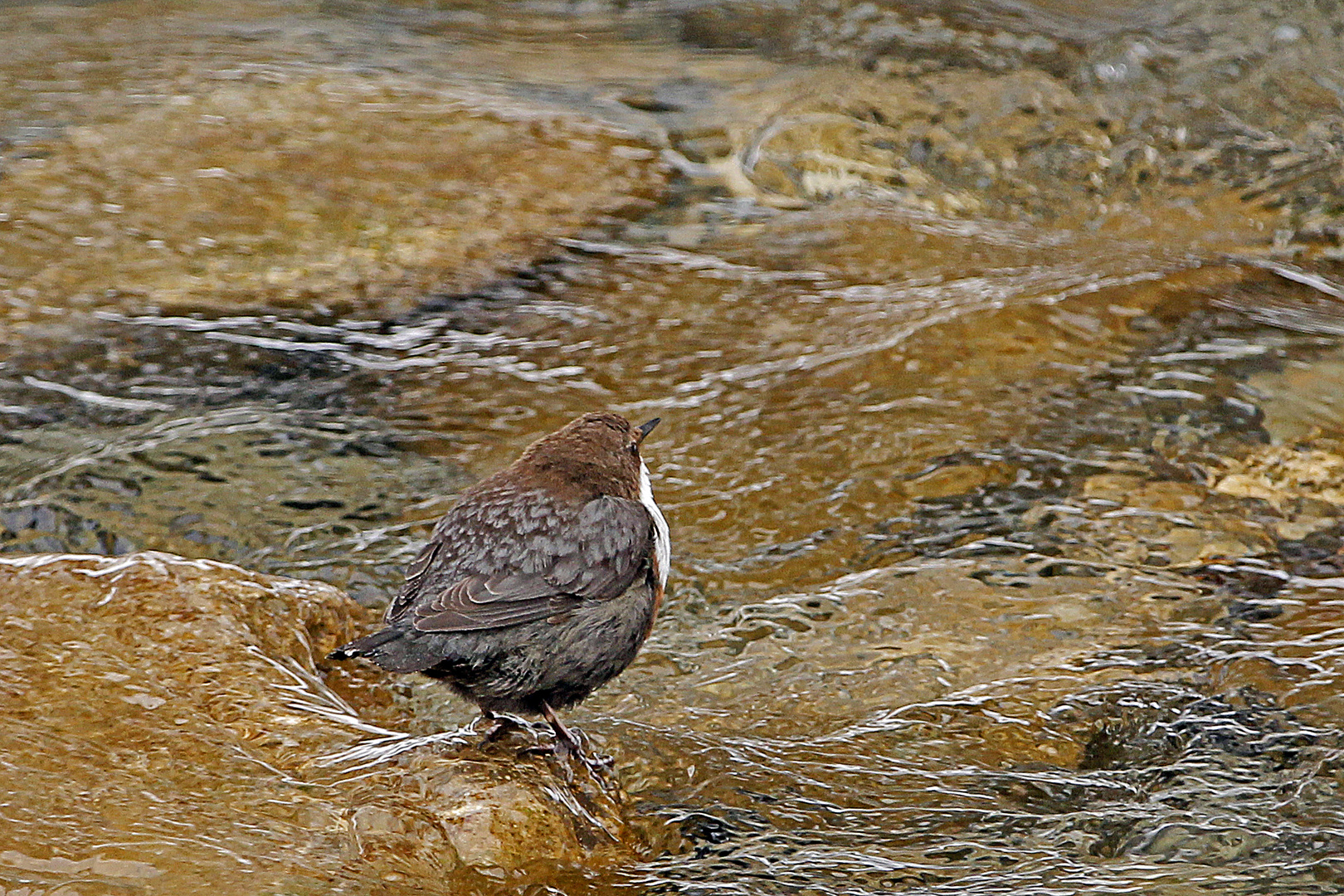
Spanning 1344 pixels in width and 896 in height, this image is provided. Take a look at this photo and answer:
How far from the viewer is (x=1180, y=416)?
5.20m

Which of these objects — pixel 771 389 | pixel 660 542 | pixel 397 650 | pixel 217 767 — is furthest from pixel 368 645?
pixel 771 389

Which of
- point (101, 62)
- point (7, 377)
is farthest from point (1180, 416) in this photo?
point (101, 62)

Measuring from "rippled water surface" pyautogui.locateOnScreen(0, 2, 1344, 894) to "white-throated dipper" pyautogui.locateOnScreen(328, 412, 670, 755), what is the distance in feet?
1.08

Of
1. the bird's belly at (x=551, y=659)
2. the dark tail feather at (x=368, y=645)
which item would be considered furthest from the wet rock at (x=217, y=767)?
the dark tail feather at (x=368, y=645)

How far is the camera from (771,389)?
5.49 meters

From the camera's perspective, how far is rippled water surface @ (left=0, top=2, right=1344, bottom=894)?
3.37 metres

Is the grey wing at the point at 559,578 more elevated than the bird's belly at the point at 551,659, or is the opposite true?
the grey wing at the point at 559,578

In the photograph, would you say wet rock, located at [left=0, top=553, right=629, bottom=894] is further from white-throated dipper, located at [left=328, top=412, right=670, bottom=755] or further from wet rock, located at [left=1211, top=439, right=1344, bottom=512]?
wet rock, located at [left=1211, top=439, right=1344, bottom=512]

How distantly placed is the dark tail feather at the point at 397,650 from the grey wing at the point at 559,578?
0.04m

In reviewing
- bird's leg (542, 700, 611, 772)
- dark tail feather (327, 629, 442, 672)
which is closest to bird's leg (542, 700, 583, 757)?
bird's leg (542, 700, 611, 772)

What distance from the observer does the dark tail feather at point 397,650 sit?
3.07m

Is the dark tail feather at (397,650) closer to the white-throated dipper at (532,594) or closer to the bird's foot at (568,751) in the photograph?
the white-throated dipper at (532,594)

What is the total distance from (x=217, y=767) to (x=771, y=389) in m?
2.94

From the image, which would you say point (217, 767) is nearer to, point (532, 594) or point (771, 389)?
point (532, 594)
